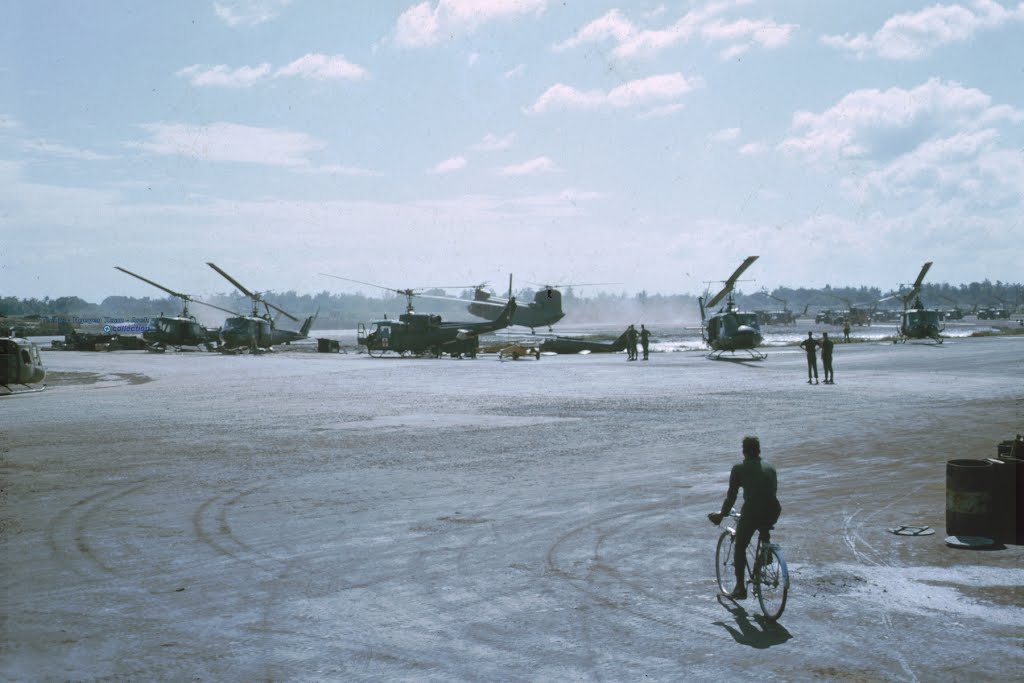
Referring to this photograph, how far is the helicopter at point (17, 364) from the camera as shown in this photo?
30.8 meters

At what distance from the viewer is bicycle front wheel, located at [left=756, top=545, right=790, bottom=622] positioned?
723 centimetres

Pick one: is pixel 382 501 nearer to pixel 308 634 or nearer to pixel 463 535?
pixel 463 535

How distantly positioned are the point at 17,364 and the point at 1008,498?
32.3 m

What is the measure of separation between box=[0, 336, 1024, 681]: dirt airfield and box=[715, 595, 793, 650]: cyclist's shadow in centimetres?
3

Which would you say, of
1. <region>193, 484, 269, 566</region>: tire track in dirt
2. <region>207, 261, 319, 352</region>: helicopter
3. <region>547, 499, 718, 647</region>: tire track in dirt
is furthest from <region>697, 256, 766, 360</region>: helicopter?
<region>193, 484, 269, 566</region>: tire track in dirt

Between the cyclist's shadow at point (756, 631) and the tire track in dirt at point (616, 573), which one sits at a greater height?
the tire track in dirt at point (616, 573)

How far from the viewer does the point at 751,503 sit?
7438mm

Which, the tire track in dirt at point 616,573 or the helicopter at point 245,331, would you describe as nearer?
the tire track in dirt at point 616,573

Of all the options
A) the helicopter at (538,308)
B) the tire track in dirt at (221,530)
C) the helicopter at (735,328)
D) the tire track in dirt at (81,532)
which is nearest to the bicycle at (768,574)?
the tire track in dirt at (221,530)

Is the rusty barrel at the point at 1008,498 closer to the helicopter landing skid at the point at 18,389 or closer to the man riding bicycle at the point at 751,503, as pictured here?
the man riding bicycle at the point at 751,503

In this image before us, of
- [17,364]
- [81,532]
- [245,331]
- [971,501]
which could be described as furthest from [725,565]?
[245,331]

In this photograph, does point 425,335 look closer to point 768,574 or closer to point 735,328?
point 735,328

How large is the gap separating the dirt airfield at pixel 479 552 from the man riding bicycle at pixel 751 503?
0.47 meters

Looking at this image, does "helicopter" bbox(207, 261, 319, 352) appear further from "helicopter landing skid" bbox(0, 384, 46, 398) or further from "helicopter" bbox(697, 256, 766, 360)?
"helicopter" bbox(697, 256, 766, 360)
